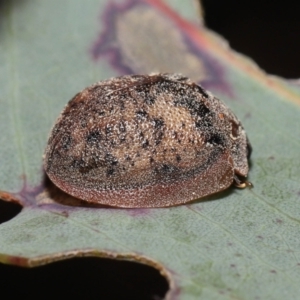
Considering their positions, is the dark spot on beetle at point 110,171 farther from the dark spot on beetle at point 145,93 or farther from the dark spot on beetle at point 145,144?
the dark spot on beetle at point 145,93

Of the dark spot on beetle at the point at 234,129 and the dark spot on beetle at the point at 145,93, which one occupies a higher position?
the dark spot on beetle at the point at 145,93

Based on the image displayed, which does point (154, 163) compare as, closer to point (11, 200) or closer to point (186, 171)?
point (186, 171)

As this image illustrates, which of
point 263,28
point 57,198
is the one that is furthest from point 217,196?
point 263,28

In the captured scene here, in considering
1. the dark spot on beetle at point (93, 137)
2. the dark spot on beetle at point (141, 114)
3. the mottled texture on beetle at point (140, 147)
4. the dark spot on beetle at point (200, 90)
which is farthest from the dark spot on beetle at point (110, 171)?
the dark spot on beetle at point (200, 90)

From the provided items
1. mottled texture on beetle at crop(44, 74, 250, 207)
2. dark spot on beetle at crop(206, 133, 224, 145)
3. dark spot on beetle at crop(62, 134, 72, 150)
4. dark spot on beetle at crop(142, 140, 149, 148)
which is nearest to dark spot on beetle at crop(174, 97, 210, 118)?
mottled texture on beetle at crop(44, 74, 250, 207)

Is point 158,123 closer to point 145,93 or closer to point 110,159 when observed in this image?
point 145,93

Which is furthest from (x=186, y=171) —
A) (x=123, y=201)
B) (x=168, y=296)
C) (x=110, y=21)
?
(x=110, y=21)
